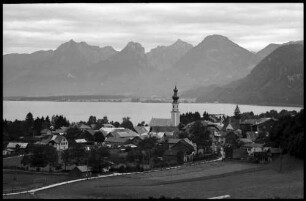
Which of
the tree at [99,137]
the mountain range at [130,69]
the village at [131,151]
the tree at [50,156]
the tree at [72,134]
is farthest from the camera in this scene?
the mountain range at [130,69]

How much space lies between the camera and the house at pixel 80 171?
45.4ft

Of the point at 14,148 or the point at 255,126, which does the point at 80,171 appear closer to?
the point at 14,148

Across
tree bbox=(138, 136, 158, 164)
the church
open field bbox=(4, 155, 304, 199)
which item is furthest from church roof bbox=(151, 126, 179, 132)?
open field bbox=(4, 155, 304, 199)

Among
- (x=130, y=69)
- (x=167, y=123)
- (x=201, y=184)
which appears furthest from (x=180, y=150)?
(x=130, y=69)

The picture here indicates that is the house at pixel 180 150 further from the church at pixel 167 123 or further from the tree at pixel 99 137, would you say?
the church at pixel 167 123

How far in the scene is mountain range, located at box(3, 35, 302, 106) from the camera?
106562mm

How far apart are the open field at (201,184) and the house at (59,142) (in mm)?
8930

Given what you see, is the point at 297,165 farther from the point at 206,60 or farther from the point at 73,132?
the point at 206,60

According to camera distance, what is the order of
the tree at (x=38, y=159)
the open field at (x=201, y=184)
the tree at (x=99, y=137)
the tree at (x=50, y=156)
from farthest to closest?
1. the tree at (x=99, y=137)
2. the tree at (x=50, y=156)
3. the tree at (x=38, y=159)
4. the open field at (x=201, y=184)

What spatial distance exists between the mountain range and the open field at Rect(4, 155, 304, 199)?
8690 centimetres

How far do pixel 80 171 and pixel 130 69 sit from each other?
9137cm

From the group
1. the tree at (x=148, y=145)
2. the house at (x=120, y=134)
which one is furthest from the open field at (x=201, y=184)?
the house at (x=120, y=134)

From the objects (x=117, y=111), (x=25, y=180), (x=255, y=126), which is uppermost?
(x=117, y=111)

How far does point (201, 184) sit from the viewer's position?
37.2 ft
